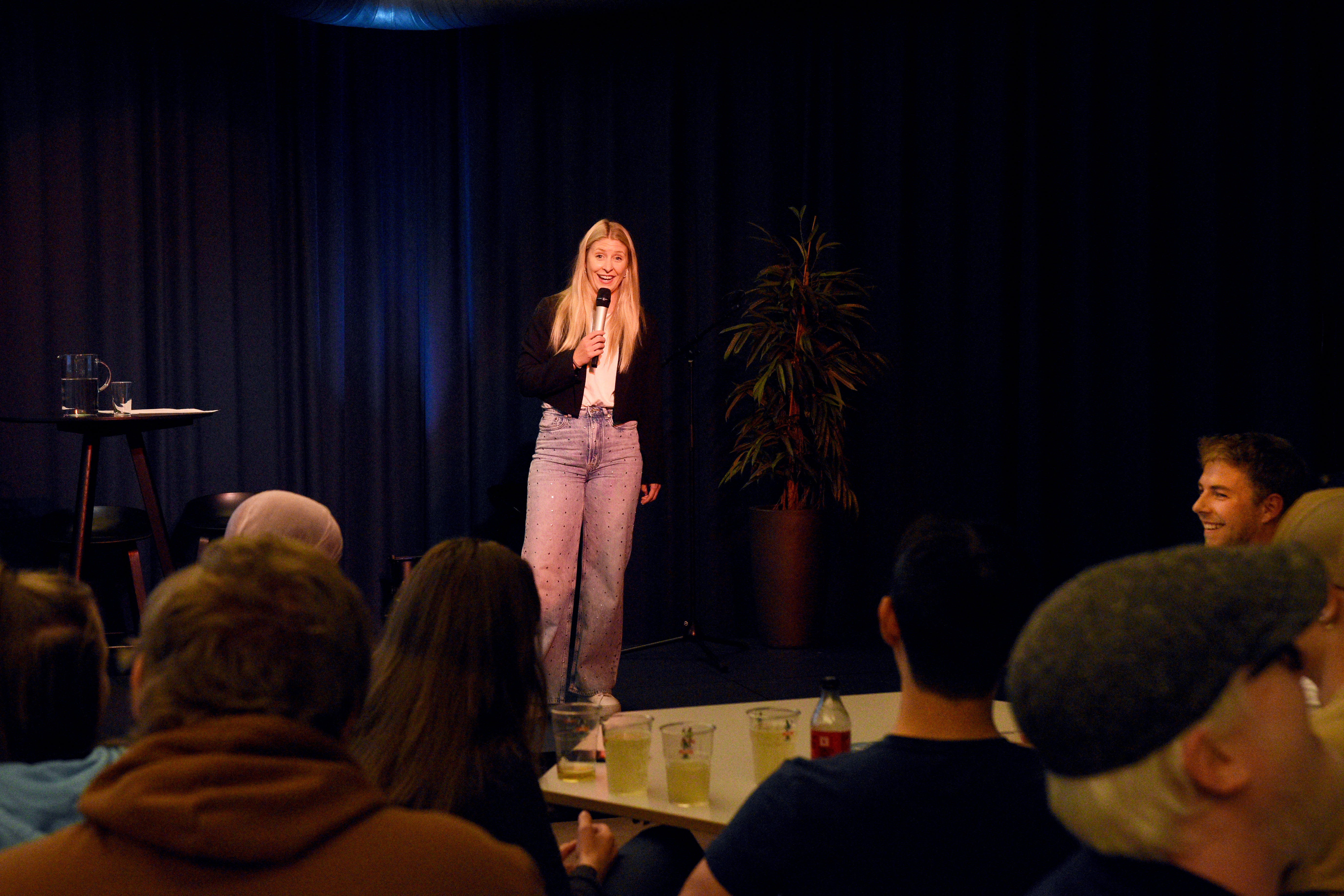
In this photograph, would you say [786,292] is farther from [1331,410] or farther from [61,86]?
[61,86]

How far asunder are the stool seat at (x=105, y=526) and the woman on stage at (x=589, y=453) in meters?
1.67

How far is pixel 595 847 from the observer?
5.94 ft

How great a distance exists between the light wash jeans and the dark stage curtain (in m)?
1.36

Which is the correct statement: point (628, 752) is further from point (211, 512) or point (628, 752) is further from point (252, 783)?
point (211, 512)

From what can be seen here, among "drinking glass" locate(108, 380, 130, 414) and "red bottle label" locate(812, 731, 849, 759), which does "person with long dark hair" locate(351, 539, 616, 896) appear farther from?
"drinking glass" locate(108, 380, 130, 414)

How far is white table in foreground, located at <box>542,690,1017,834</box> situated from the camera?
162 centimetres

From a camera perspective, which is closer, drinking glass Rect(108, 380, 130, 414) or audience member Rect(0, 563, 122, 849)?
audience member Rect(0, 563, 122, 849)

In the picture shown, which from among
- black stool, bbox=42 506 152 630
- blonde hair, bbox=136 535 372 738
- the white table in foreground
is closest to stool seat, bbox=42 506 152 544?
black stool, bbox=42 506 152 630

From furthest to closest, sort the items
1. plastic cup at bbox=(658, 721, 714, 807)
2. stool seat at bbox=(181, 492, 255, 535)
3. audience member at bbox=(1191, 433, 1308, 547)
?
stool seat at bbox=(181, 492, 255, 535), audience member at bbox=(1191, 433, 1308, 547), plastic cup at bbox=(658, 721, 714, 807)

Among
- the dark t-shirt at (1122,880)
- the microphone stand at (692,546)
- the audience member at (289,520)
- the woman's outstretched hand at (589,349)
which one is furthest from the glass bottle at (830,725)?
the microphone stand at (692,546)

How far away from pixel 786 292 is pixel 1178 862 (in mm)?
4304

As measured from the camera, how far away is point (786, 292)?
16.4 feet

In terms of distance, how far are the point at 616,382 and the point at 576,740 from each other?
2.34 metres

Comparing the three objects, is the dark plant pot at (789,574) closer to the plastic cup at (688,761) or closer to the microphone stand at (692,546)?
the microphone stand at (692,546)
